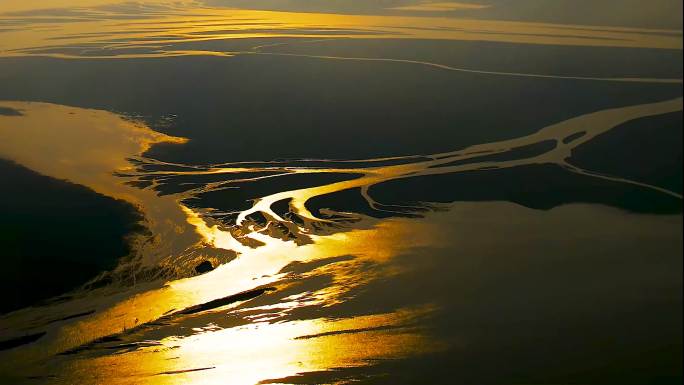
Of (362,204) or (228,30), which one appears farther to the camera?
(228,30)

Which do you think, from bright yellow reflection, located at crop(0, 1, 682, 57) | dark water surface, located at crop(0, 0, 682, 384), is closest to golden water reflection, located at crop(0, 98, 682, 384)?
dark water surface, located at crop(0, 0, 682, 384)

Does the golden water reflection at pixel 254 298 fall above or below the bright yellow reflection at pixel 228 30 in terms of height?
below

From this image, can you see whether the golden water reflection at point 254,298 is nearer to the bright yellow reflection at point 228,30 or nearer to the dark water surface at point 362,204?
the dark water surface at point 362,204

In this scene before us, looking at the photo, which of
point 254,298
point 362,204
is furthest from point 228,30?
point 254,298

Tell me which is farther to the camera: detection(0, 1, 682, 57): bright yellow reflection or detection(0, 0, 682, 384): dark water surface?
detection(0, 1, 682, 57): bright yellow reflection

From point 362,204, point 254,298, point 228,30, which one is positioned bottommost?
point 254,298

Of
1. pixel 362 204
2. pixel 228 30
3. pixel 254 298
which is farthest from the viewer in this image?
pixel 228 30

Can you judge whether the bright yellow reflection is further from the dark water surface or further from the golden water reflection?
the golden water reflection

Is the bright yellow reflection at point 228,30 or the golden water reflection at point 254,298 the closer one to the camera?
the golden water reflection at point 254,298

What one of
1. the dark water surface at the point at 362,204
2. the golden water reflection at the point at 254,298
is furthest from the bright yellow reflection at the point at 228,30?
the golden water reflection at the point at 254,298

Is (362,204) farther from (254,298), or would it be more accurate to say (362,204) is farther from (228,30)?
(228,30)

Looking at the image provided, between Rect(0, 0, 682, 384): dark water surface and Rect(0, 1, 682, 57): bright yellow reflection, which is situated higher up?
Rect(0, 1, 682, 57): bright yellow reflection
